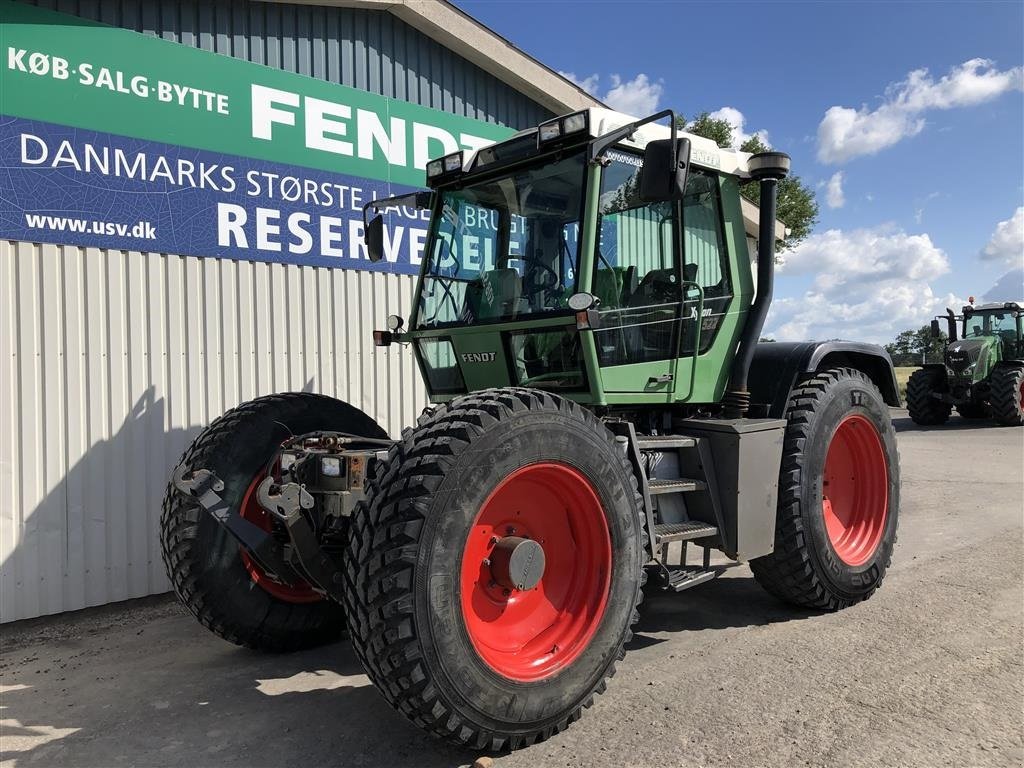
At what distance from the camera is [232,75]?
605 cm

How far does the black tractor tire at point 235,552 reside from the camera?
13.2ft

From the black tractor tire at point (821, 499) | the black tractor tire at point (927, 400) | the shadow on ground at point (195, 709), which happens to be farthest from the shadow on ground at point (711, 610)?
the black tractor tire at point (927, 400)

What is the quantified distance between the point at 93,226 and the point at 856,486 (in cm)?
575

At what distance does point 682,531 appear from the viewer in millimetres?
4125

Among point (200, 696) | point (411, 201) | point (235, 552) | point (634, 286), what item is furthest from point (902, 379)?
point (200, 696)

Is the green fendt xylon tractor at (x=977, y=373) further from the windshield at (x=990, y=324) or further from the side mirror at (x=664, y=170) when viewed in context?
the side mirror at (x=664, y=170)

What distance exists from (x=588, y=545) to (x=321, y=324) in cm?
Result: 385

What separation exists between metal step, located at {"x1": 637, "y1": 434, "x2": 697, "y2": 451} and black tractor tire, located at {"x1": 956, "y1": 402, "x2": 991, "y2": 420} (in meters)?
15.6

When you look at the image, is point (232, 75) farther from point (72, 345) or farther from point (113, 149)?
point (72, 345)

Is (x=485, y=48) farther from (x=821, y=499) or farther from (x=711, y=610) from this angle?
(x=711, y=610)

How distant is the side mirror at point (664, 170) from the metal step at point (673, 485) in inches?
58.2

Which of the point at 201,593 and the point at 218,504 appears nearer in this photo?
the point at 218,504

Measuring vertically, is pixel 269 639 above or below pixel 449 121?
below

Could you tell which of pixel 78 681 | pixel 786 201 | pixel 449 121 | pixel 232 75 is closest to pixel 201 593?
pixel 78 681
